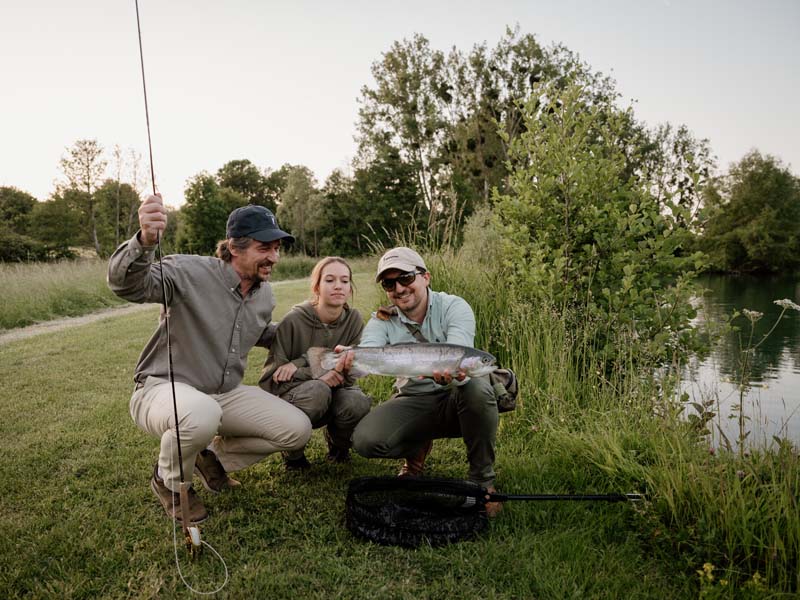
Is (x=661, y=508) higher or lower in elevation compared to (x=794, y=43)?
lower

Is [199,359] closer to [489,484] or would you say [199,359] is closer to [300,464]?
[300,464]

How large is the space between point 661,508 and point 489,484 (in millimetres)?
1068

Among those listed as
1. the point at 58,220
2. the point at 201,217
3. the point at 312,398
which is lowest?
the point at 312,398

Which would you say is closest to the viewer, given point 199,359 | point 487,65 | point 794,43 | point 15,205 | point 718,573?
point 718,573

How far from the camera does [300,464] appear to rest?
4.18 meters

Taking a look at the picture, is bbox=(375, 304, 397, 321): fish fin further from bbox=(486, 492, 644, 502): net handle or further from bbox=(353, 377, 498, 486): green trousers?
bbox=(486, 492, 644, 502): net handle

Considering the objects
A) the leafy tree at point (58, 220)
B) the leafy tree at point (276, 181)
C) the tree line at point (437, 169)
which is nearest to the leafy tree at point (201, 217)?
the tree line at point (437, 169)

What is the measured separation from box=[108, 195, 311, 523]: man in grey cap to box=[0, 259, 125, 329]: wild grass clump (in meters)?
11.1

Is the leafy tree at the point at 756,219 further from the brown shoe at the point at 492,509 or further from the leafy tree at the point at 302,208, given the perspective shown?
the brown shoe at the point at 492,509

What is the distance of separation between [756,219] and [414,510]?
48.8 metres

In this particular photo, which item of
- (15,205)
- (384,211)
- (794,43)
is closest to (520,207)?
(794,43)

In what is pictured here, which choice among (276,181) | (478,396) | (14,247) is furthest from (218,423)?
(276,181)

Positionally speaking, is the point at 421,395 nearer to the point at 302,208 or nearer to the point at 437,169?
the point at 437,169

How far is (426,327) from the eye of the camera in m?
3.82
